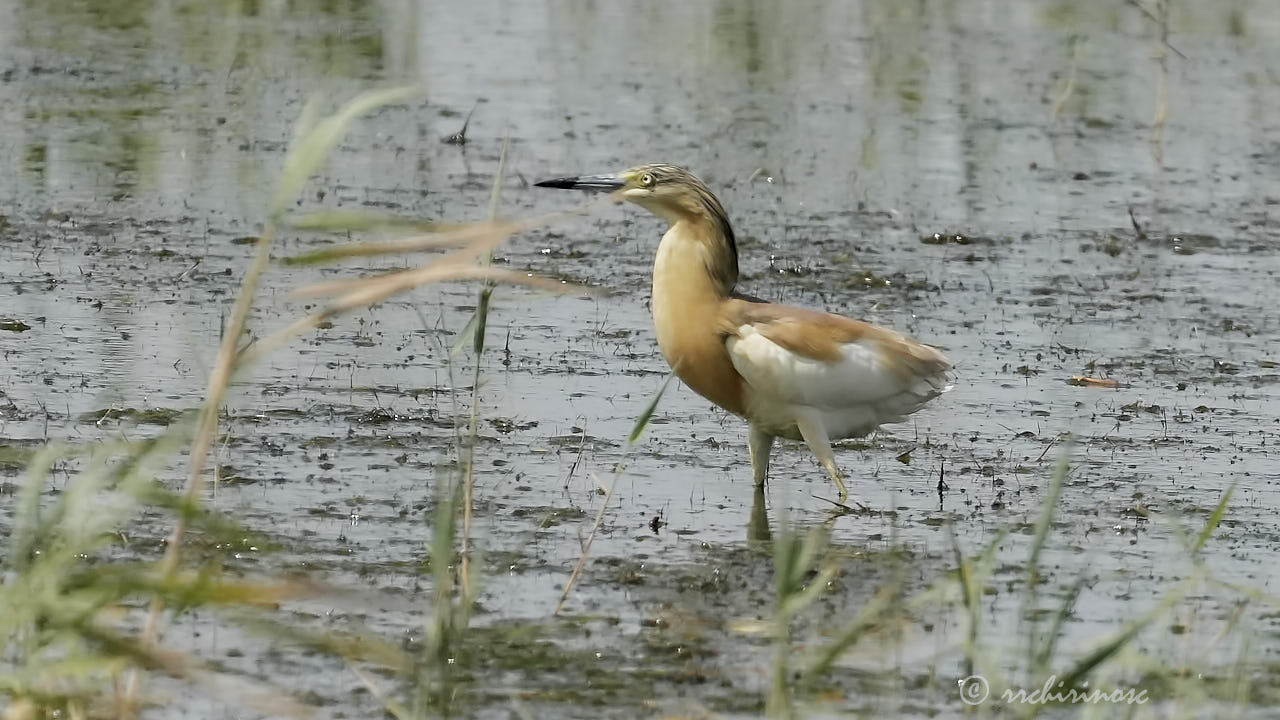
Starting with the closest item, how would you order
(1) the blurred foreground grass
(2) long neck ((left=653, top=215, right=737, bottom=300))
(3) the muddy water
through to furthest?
(1) the blurred foreground grass → (3) the muddy water → (2) long neck ((left=653, top=215, right=737, bottom=300))

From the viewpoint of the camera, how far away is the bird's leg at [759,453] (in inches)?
267

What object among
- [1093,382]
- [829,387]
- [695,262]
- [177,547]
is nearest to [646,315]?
[1093,382]

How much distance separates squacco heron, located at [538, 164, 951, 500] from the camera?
6.59m

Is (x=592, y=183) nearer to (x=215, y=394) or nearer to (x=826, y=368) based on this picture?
(x=826, y=368)

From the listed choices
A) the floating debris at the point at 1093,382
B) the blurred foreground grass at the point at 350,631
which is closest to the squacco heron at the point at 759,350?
→ the blurred foreground grass at the point at 350,631

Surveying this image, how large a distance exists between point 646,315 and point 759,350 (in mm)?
2670

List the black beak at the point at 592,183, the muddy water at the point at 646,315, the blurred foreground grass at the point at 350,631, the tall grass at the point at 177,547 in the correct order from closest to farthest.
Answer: the tall grass at the point at 177,547 < the blurred foreground grass at the point at 350,631 < the muddy water at the point at 646,315 < the black beak at the point at 592,183

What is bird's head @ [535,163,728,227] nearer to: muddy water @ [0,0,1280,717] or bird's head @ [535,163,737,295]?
bird's head @ [535,163,737,295]

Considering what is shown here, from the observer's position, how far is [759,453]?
679 cm

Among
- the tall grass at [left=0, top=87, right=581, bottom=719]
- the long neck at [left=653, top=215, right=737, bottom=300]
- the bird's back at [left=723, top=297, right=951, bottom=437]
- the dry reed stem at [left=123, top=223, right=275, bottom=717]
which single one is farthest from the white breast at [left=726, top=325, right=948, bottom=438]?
the dry reed stem at [left=123, top=223, right=275, bottom=717]

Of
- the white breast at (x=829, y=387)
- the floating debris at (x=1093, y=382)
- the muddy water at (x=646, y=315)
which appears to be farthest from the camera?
the floating debris at (x=1093, y=382)

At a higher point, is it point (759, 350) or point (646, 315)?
point (759, 350)

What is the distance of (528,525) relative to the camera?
621 cm

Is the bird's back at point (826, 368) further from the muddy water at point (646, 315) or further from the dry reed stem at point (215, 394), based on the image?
the dry reed stem at point (215, 394)
